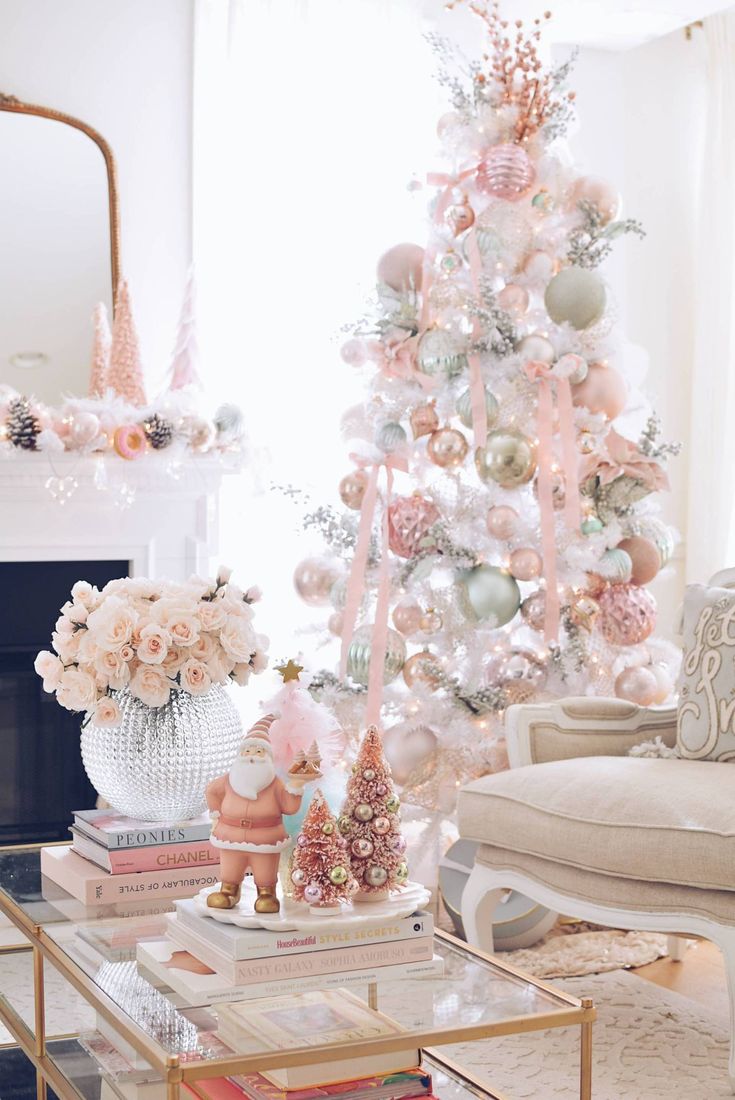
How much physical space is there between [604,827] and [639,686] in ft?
4.05

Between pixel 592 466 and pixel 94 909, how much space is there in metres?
2.22

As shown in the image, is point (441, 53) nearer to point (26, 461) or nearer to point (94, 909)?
point (26, 461)

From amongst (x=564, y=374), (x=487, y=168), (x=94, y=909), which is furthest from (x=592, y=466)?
(x=94, y=909)

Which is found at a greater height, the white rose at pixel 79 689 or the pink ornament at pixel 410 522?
the pink ornament at pixel 410 522

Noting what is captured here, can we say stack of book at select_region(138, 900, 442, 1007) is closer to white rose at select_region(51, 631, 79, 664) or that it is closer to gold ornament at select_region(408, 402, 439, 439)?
white rose at select_region(51, 631, 79, 664)

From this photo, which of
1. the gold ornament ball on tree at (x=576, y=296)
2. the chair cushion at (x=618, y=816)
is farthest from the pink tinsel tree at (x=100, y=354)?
the chair cushion at (x=618, y=816)

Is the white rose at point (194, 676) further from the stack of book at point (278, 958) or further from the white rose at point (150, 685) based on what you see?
the stack of book at point (278, 958)

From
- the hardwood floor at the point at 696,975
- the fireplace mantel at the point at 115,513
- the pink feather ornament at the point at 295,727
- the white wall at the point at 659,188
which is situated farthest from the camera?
the white wall at the point at 659,188

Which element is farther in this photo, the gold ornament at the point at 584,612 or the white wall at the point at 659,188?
the white wall at the point at 659,188

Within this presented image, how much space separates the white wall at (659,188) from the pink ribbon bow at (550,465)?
1468mm

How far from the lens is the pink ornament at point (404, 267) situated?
3852 millimetres

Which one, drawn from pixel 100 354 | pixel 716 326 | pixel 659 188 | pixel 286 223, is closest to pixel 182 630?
pixel 100 354

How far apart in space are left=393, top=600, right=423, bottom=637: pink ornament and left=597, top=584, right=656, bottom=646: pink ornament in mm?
509

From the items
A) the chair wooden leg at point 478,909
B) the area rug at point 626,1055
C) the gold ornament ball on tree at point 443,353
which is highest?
the gold ornament ball on tree at point 443,353
